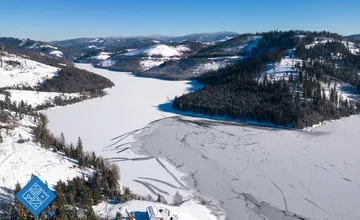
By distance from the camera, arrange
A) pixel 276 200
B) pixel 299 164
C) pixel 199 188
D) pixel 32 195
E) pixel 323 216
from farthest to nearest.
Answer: pixel 299 164, pixel 199 188, pixel 276 200, pixel 323 216, pixel 32 195

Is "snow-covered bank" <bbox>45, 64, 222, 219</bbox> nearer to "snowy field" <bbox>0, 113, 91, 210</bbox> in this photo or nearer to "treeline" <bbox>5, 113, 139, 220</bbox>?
"treeline" <bbox>5, 113, 139, 220</bbox>

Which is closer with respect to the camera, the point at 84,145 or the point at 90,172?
the point at 90,172

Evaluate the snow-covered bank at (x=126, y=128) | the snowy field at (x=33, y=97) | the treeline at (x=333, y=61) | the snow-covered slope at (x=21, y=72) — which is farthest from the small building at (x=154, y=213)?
the snow-covered slope at (x=21, y=72)

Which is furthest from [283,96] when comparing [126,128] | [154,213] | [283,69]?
[154,213]

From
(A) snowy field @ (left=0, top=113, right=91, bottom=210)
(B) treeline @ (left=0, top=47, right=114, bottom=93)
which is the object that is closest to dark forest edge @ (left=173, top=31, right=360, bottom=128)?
(A) snowy field @ (left=0, top=113, right=91, bottom=210)

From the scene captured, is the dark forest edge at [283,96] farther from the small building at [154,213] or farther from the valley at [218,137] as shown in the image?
the small building at [154,213]

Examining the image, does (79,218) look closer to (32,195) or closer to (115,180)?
(115,180)

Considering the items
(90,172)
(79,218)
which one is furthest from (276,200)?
(90,172)
